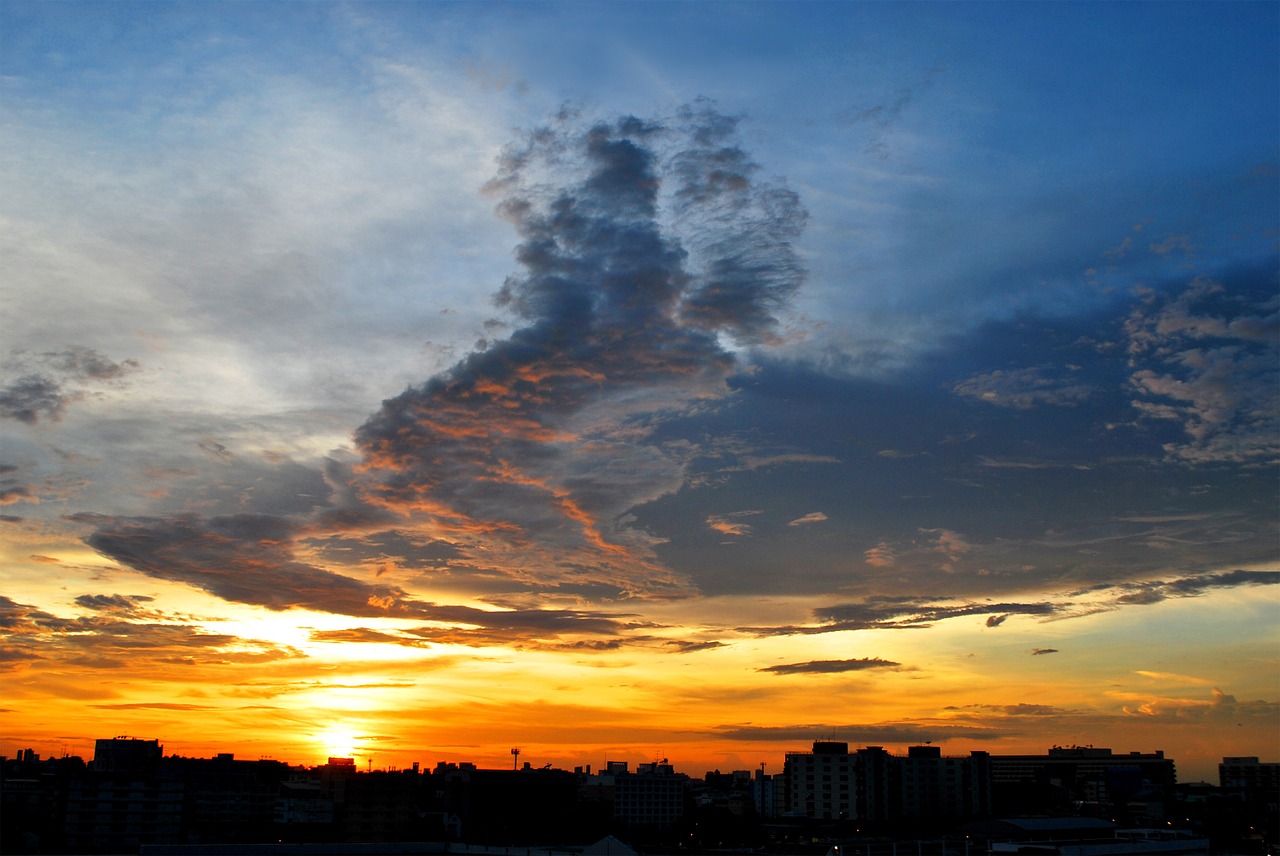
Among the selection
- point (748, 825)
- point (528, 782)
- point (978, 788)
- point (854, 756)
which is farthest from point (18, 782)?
point (978, 788)

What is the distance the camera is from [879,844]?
9819 cm

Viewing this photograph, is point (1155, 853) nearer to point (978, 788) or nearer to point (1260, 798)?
point (978, 788)

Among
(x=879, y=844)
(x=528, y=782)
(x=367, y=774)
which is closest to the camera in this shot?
(x=879, y=844)

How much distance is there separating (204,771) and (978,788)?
112744 mm

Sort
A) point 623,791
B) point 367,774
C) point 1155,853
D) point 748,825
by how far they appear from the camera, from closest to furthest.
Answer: point 1155,853
point 367,774
point 748,825
point 623,791

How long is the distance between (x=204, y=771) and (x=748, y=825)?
71161mm

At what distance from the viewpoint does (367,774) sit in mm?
115375

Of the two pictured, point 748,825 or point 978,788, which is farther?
point 978,788

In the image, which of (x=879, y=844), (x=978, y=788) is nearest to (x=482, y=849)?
(x=879, y=844)

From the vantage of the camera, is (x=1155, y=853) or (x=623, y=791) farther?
(x=623, y=791)

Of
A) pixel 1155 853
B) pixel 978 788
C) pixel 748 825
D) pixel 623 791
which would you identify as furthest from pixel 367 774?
pixel 978 788

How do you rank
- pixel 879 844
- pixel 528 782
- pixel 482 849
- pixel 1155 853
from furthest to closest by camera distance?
pixel 528 782
pixel 879 844
pixel 482 849
pixel 1155 853

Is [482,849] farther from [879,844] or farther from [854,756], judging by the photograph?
[854,756]

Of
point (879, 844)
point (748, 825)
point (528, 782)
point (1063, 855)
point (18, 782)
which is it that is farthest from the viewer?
point (528, 782)
